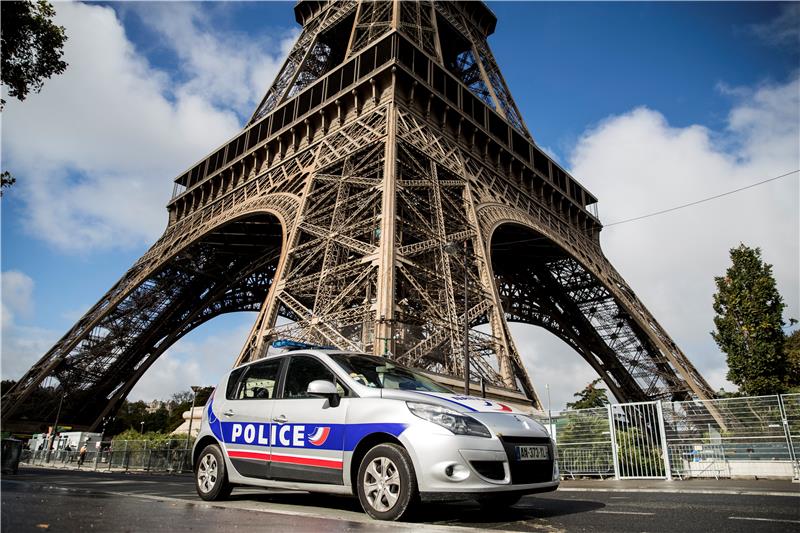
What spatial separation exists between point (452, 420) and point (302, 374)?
72.8 inches

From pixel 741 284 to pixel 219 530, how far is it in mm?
24915

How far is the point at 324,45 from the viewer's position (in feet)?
120

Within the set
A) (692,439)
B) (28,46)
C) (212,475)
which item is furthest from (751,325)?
(28,46)

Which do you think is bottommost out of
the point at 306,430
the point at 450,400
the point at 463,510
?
the point at 463,510

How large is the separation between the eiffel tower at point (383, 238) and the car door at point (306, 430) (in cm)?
827

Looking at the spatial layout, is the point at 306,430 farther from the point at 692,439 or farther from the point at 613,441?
the point at 692,439

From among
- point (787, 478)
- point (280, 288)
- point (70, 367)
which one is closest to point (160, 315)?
point (70, 367)

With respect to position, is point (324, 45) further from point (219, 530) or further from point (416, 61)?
point (219, 530)

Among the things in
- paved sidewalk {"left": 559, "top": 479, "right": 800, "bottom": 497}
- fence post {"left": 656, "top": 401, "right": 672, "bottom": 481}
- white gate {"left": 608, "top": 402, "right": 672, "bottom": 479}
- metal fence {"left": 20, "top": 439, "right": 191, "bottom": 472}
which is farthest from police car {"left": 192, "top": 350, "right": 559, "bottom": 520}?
metal fence {"left": 20, "top": 439, "right": 191, "bottom": 472}

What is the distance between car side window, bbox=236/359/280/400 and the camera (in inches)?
214

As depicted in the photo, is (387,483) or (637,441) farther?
(637,441)

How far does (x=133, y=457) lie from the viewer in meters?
22.5

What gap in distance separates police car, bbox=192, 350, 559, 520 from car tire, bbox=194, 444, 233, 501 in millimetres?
11

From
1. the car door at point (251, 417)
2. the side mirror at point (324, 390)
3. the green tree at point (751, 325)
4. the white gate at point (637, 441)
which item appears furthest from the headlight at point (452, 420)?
the green tree at point (751, 325)
